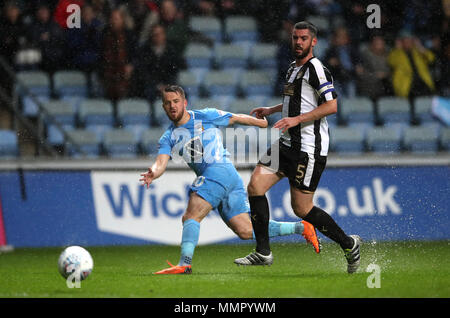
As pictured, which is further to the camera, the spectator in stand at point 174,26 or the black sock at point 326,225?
the spectator in stand at point 174,26

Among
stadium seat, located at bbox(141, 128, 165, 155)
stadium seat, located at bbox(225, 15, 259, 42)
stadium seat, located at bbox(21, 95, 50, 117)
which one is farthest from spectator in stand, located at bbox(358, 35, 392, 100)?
stadium seat, located at bbox(21, 95, 50, 117)

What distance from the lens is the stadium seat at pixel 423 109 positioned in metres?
12.1

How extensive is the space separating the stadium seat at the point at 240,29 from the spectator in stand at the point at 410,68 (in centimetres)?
213

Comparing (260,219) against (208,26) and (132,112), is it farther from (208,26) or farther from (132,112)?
(208,26)

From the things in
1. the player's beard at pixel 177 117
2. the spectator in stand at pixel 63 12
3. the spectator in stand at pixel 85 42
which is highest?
the spectator in stand at pixel 63 12

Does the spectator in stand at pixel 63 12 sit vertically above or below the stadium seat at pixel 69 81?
above

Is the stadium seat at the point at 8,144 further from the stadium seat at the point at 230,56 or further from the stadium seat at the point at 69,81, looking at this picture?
the stadium seat at the point at 230,56

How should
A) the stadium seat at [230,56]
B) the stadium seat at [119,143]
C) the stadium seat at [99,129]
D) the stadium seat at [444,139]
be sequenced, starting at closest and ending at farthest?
the stadium seat at [119,143] → the stadium seat at [99,129] → the stadium seat at [444,139] → the stadium seat at [230,56]

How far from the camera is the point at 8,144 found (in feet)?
34.3

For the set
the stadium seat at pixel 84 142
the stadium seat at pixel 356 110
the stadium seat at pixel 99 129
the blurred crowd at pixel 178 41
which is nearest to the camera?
the stadium seat at pixel 84 142

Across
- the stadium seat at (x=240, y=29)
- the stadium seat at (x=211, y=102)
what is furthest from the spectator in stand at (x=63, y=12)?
the stadium seat at (x=240, y=29)

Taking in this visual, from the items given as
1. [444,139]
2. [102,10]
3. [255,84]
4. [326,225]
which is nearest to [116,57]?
[102,10]

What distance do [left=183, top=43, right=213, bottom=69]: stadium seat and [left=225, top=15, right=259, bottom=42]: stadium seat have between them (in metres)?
0.55

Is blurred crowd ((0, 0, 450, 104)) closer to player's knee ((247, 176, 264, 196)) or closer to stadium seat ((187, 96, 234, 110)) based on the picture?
stadium seat ((187, 96, 234, 110))
